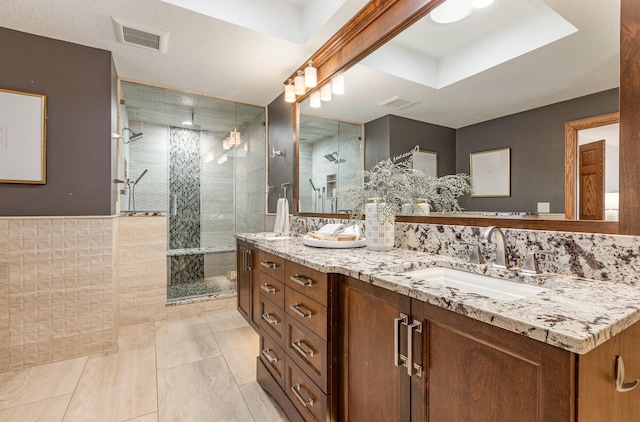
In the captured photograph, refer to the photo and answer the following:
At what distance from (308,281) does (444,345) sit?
2.06 feet

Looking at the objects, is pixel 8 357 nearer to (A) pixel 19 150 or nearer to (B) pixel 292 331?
(A) pixel 19 150

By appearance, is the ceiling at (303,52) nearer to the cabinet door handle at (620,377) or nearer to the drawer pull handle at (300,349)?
the cabinet door handle at (620,377)

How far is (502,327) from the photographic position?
0.65 m

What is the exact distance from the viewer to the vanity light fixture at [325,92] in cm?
235

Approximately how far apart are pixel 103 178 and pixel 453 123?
96.4 inches

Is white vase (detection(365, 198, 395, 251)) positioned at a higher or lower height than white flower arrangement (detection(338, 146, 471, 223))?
lower

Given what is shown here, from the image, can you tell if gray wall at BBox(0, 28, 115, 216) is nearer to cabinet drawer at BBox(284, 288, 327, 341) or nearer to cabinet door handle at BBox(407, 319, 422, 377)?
cabinet drawer at BBox(284, 288, 327, 341)

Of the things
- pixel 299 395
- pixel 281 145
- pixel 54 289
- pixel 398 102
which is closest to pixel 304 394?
pixel 299 395

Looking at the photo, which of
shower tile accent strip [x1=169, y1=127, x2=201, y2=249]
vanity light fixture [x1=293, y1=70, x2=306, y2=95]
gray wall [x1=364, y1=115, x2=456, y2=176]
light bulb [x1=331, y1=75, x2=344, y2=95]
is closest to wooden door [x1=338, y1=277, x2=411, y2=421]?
gray wall [x1=364, y1=115, x2=456, y2=176]

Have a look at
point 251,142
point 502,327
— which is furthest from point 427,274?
point 251,142

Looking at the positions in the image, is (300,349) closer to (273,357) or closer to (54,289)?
(273,357)

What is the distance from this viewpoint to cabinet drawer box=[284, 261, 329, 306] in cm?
121

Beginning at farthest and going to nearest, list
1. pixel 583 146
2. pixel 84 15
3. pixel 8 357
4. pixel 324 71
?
pixel 324 71 → pixel 8 357 → pixel 84 15 → pixel 583 146

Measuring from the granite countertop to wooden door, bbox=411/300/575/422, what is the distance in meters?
0.03
